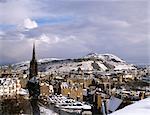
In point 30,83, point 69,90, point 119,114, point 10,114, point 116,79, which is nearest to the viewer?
point 119,114

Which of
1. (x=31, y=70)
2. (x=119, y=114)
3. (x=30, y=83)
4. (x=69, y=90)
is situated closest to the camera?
(x=119, y=114)

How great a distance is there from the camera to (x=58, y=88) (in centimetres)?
1267

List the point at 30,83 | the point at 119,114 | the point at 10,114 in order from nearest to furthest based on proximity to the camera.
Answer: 1. the point at 119,114
2. the point at 10,114
3. the point at 30,83

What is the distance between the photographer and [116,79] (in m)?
19.8

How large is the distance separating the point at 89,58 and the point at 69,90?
73.8ft

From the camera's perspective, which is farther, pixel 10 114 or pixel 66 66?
pixel 66 66

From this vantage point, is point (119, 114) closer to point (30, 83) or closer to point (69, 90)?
point (30, 83)

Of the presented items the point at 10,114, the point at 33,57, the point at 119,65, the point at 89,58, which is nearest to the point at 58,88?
the point at 33,57

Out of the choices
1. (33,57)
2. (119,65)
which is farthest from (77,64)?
(33,57)

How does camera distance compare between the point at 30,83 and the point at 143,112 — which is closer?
the point at 143,112

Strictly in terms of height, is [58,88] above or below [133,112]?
below

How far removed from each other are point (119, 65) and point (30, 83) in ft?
84.3

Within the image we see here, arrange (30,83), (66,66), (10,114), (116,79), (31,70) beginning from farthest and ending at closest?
(66,66) → (116,79) → (31,70) → (30,83) → (10,114)

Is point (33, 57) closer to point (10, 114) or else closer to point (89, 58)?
point (10, 114)
